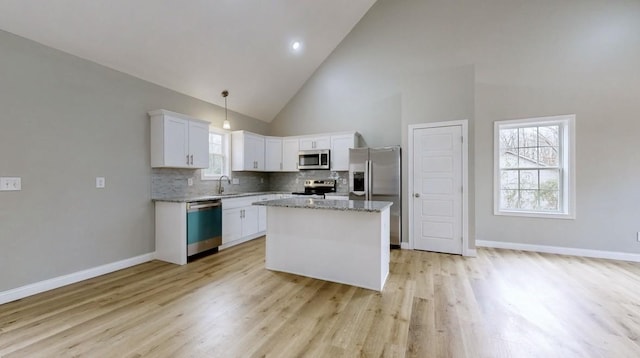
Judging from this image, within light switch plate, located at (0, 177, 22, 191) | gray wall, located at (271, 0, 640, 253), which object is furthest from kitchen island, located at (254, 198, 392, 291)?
light switch plate, located at (0, 177, 22, 191)

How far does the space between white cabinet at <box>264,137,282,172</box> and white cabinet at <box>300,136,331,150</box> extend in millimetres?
603

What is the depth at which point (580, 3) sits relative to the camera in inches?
155

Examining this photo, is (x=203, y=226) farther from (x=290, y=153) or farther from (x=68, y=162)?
(x=290, y=153)

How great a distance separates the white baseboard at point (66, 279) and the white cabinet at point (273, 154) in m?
2.93

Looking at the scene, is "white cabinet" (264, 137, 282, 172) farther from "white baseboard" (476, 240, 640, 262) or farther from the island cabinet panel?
"white baseboard" (476, 240, 640, 262)

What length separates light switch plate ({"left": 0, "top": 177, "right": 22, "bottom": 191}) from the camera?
2479 millimetres

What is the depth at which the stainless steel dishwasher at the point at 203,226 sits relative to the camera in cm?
373

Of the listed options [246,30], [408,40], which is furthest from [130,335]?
[408,40]

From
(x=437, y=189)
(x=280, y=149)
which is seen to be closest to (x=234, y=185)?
(x=280, y=149)

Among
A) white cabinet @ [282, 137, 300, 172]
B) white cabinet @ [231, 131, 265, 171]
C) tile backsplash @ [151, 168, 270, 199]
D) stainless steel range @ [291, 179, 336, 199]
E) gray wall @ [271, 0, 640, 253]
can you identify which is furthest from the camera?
white cabinet @ [282, 137, 300, 172]

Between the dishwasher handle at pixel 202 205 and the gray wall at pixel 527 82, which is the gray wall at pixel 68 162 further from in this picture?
the gray wall at pixel 527 82

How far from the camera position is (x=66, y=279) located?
2.90 m

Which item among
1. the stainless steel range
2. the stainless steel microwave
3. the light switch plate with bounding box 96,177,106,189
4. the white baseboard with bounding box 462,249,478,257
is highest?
the stainless steel microwave

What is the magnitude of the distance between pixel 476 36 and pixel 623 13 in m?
1.91
